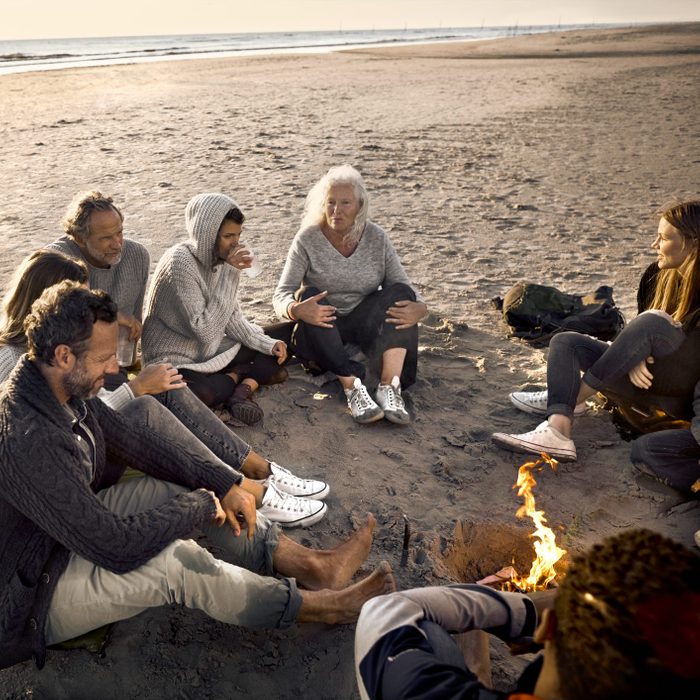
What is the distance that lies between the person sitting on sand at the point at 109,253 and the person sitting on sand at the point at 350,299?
39.6 inches

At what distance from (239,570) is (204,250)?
2.30 metres

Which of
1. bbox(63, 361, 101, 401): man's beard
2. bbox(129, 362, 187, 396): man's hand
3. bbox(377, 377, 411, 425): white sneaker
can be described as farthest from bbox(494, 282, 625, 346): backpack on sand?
bbox(63, 361, 101, 401): man's beard

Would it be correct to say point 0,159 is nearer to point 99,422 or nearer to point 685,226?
point 99,422

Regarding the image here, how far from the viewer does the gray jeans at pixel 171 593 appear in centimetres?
250

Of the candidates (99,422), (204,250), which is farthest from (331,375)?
(99,422)

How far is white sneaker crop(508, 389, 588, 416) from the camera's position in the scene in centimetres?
453

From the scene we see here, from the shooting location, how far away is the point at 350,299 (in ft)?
16.8

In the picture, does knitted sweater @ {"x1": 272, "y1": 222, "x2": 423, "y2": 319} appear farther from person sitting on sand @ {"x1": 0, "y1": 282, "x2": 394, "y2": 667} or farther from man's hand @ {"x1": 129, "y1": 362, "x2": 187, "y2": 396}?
person sitting on sand @ {"x1": 0, "y1": 282, "x2": 394, "y2": 667}

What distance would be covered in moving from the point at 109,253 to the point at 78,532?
2410 mm

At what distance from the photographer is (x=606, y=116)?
50.0 ft

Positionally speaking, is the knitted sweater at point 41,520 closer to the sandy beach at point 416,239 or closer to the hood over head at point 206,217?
the sandy beach at point 416,239

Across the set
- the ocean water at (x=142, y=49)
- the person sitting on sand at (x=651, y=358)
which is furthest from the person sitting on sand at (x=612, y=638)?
the ocean water at (x=142, y=49)

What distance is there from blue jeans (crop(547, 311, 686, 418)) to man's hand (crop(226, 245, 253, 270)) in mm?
2048

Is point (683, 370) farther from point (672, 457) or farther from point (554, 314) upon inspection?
point (554, 314)
